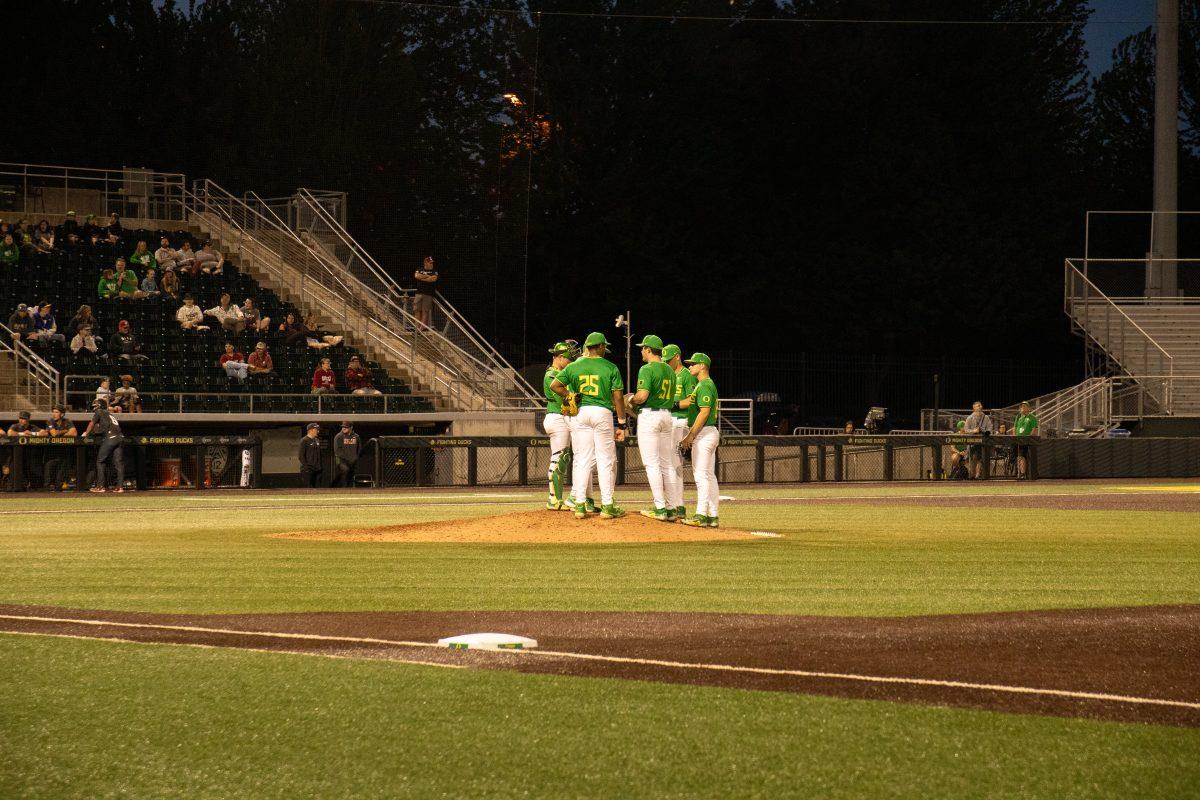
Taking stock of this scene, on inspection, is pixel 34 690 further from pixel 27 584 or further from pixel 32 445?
pixel 32 445

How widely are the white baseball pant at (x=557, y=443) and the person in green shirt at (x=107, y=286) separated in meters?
17.3

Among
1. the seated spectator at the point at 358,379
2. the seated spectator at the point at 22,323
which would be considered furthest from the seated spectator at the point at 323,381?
the seated spectator at the point at 22,323

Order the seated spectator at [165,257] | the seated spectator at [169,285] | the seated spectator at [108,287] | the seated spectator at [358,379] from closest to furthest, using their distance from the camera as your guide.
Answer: the seated spectator at [358,379] → the seated spectator at [108,287] → the seated spectator at [169,285] → the seated spectator at [165,257]

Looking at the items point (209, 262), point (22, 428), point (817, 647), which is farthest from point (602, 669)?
point (209, 262)

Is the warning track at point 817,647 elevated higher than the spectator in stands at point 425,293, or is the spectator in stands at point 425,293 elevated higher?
the spectator in stands at point 425,293

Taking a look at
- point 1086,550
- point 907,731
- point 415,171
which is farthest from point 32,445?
point 907,731

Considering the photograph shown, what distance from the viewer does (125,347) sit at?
29.5 m

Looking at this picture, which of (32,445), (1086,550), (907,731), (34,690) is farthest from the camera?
(32,445)

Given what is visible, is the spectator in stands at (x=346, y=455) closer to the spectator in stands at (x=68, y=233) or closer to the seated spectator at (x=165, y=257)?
the seated spectator at (x=165, y=257)

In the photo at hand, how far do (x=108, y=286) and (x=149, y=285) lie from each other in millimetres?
880

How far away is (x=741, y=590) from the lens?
34.0 ft

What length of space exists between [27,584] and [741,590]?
522 cm

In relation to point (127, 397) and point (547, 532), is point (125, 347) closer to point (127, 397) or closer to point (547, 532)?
point (127, 397)

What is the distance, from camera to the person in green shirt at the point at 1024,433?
32.0 metres
